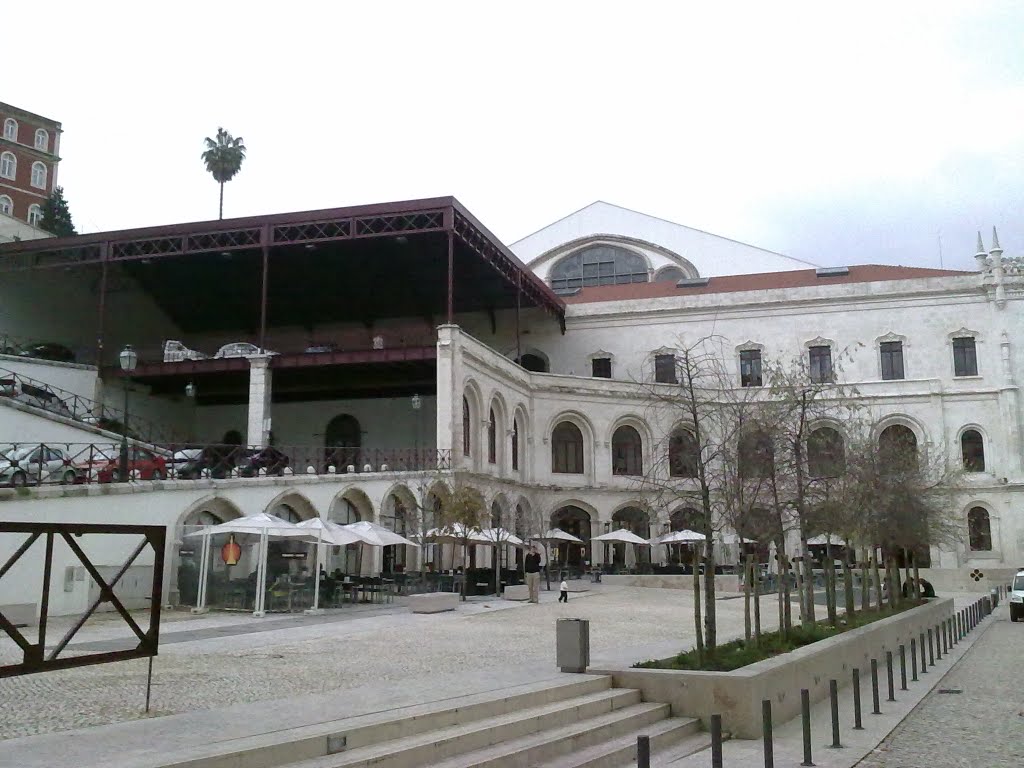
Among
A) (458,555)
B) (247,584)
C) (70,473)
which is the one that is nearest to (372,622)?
(247,584)

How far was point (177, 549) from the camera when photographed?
24719 millimetres

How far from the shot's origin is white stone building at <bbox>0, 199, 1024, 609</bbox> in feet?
123

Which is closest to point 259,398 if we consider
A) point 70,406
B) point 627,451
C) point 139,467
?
point 70,406

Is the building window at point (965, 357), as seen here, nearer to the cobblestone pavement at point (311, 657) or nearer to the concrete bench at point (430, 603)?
the cobblestone pavement at point (311, 657)

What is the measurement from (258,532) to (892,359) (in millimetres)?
36133

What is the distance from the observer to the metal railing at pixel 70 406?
31.5 metres

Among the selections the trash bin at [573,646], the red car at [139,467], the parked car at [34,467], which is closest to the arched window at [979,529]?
the red car at [139,467]

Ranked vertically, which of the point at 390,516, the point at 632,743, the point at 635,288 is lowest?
the point at 632,743

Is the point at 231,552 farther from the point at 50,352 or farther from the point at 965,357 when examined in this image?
the point at 965,357

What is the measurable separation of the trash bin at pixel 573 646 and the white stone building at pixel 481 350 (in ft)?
71.6

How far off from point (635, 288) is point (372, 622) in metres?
36.5

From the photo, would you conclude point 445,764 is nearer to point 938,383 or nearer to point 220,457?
point 220,457

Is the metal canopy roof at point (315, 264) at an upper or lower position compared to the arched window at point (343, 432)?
upper

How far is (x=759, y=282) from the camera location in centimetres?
5138
